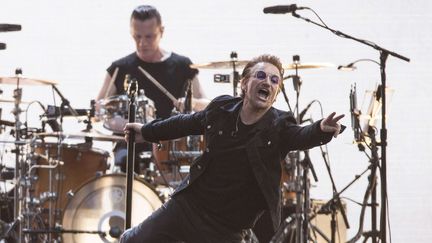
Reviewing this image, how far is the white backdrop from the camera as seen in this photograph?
8797 millimetres

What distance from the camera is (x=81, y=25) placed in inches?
357

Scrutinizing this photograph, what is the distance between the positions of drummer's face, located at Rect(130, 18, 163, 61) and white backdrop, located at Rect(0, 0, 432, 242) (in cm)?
71

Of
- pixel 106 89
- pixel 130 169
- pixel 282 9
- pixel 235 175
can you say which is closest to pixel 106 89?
pixel 106 89

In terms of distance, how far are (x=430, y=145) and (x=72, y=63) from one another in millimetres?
3503

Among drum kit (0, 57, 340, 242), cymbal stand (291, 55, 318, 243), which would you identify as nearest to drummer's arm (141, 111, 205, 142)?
cymbal stand (291, 55, 318, 243)

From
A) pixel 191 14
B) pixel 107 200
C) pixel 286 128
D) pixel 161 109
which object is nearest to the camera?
pixel 286 128

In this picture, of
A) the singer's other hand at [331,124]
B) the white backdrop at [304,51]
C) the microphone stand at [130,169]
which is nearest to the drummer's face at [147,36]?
the white backdrop at [304,51]

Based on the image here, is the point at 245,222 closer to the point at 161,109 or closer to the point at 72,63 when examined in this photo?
the point at 161,109

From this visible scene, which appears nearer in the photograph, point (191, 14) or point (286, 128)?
point (286, 128)

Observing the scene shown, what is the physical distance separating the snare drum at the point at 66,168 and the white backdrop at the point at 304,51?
1458 mm

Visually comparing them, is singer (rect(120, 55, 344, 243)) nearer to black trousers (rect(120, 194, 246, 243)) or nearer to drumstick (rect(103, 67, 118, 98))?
black trousers (rect(120, 194, 246, 243))

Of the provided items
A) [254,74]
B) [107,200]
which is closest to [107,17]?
[107,200]

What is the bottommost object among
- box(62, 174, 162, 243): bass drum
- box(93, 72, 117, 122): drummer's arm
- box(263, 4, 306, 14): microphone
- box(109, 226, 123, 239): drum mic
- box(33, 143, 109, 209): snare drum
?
box(109, 226, 123, 239): drum mic

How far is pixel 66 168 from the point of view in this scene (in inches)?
301
